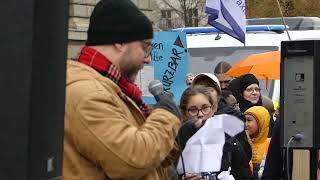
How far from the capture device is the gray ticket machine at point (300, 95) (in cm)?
439

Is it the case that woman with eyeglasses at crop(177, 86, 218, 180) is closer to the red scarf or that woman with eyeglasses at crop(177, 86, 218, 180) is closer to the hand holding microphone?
the hand holding microphone

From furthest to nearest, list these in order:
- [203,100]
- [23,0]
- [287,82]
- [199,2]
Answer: [199,2]
[203,100]
[287,82]
[23,0]

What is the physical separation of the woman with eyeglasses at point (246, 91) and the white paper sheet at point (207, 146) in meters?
4.70

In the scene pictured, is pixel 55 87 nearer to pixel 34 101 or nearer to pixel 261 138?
pixel 34 101

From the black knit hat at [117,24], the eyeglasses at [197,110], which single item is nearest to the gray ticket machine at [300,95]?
the eyeglasses at [197,110]

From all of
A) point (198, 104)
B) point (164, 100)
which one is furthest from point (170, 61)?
point (164, 100)

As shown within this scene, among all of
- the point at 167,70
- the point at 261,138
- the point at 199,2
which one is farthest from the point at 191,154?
the point at 199,2

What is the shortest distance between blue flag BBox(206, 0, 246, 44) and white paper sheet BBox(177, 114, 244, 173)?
6291 mm

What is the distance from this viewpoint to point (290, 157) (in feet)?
15.0

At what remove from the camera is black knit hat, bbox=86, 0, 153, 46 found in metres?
3.19

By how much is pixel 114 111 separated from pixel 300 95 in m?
1.73

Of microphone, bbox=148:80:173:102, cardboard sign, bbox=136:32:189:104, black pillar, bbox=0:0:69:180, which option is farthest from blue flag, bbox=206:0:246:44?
black pillar, bbox=0:0:69:180

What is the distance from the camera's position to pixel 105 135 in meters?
2.93

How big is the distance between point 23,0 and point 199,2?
1544 inches
